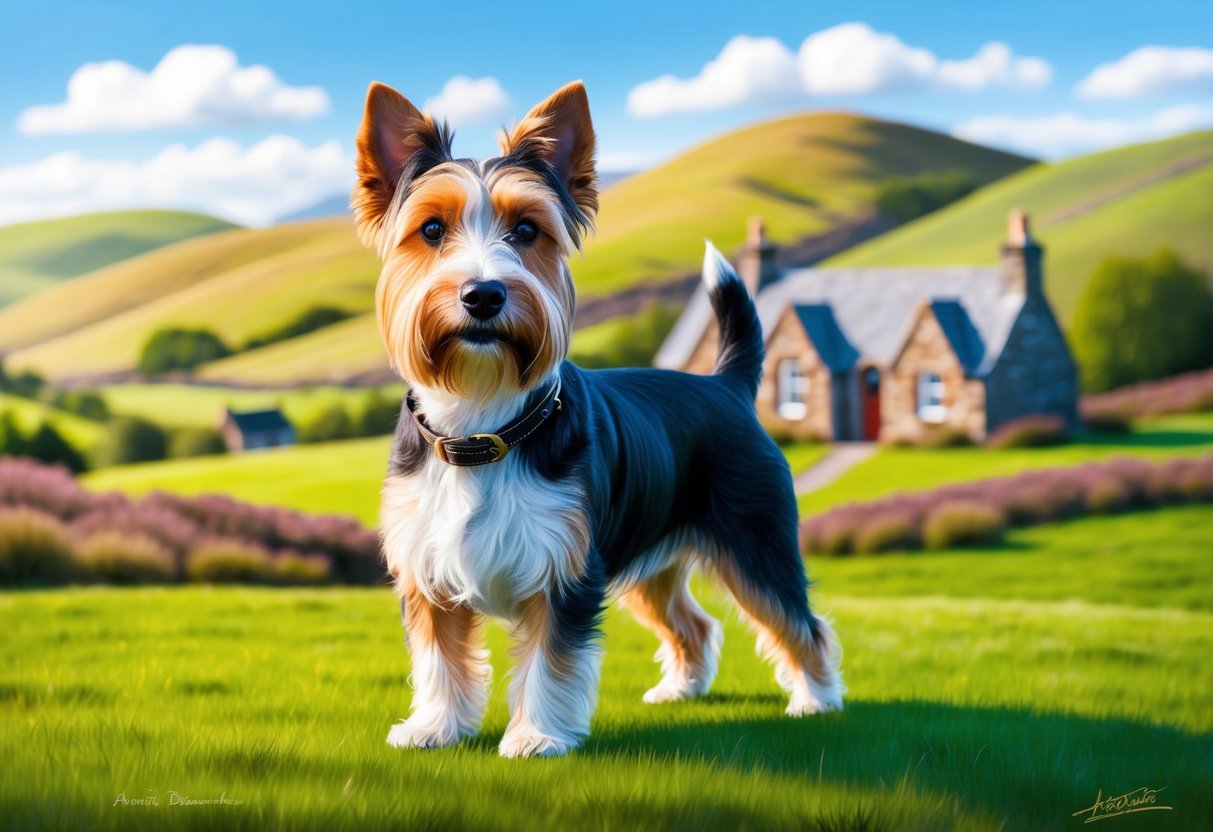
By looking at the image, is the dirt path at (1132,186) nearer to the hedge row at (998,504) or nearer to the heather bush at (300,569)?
the hedge row at (998,504)

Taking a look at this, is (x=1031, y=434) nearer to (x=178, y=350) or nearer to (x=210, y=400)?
(x=210, y=400)

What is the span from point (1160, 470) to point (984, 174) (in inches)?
586

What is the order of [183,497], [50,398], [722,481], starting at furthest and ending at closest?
[50,398], [183,497], [722,481]

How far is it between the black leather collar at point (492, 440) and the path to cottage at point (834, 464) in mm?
15031

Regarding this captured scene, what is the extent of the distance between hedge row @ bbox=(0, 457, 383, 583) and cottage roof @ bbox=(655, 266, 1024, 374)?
33.0 ft

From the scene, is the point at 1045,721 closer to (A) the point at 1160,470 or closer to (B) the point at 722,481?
(B) the point at 722,481

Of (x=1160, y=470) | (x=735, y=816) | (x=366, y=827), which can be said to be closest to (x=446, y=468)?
(x=366, y=827)

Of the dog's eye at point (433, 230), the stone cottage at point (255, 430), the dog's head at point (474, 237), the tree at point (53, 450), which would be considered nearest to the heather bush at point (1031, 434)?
the stone cottage at point (255, 430)

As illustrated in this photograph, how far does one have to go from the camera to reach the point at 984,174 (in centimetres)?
3041

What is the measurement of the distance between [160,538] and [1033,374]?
1662cm

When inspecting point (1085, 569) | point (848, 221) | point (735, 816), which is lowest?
point (1085, 569)

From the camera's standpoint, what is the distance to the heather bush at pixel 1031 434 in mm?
21359
